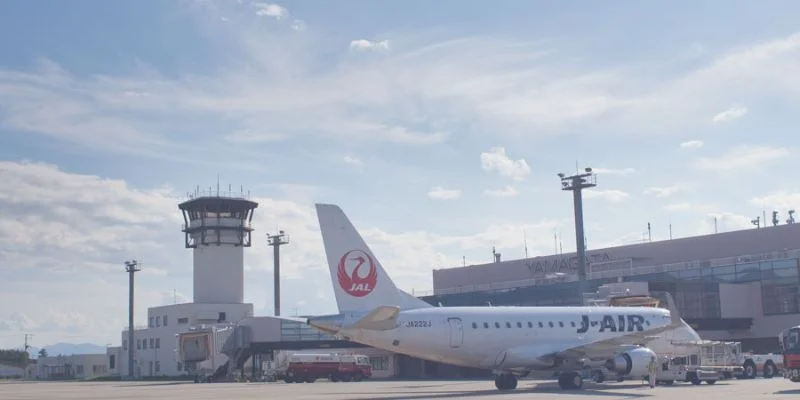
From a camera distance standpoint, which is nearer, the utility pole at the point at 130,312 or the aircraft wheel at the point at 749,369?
the aircraft wheel at the point at 749,369

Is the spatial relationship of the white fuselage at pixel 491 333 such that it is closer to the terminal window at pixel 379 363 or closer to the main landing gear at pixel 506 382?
the main landing gear at pixel 506 382

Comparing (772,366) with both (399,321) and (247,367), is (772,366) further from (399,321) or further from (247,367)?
(247,367)

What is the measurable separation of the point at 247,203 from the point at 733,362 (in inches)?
2642

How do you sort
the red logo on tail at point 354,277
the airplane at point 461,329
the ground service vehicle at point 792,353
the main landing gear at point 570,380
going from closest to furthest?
1. the ground service vehicle at point 792,353
2. the airplane at point 461,329
3. the red logo on tail at point 354,277
4. the main landing gear at point 570,380

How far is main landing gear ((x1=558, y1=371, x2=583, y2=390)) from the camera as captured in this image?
43.0 meters

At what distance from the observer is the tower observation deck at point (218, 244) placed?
341 feet

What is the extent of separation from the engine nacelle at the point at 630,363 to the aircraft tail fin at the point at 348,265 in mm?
10636

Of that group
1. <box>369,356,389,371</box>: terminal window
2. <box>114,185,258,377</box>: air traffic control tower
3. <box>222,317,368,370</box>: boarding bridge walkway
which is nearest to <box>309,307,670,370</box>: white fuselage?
<box>369,356,389,371</box>: terminal window

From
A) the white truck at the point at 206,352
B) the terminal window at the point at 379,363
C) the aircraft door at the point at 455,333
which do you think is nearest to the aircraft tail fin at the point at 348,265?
the aircraft door at the point at 455,333

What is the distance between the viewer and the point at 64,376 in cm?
12156

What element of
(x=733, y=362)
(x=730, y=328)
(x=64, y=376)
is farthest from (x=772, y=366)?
(x=64, y=376)

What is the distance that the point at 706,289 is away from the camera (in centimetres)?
7219

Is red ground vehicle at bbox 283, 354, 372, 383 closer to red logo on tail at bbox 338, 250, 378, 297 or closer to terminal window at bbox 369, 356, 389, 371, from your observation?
Answer: terminal window at bbox 369, 356, 389, 371

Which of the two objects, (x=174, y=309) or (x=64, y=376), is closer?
(x=174, y=309)
